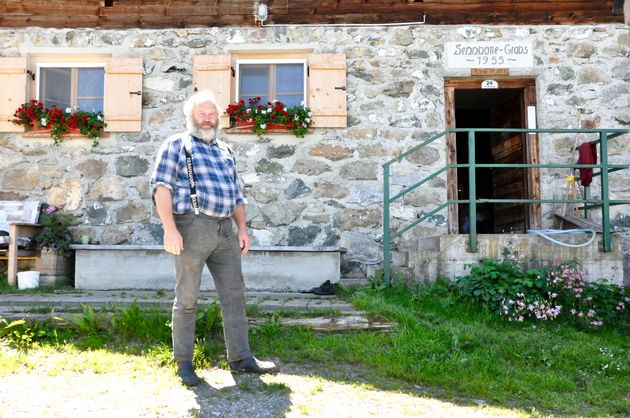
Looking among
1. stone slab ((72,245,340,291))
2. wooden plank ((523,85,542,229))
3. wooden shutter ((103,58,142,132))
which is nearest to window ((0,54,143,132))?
wooden shutter ((103,58,142,132))

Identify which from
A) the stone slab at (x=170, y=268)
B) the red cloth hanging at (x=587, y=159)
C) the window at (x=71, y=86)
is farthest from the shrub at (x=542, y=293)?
the window at (x=71, y=86)

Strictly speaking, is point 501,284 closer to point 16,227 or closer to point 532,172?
point 532,172

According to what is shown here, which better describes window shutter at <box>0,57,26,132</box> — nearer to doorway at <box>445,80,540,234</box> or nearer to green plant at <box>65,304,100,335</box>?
green plant at <box>65,304,100,335</box>

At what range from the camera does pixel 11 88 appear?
6781 mm

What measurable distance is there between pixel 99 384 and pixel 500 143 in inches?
280

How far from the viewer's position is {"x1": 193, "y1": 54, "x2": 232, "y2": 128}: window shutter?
6.78m

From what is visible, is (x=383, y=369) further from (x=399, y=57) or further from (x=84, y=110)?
(x=84, y=110)

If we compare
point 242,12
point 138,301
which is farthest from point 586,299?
point 242,12

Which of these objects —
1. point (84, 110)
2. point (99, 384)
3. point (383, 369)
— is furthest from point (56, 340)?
point (84, 110)

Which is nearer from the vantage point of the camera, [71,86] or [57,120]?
[57,120]

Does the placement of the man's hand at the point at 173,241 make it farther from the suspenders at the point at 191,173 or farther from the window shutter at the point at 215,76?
the window shutter at the point at 215,76

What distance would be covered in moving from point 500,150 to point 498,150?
12 cm

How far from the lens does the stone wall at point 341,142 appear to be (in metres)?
6.68

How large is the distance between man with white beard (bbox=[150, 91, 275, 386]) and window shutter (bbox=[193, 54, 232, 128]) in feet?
11.5
